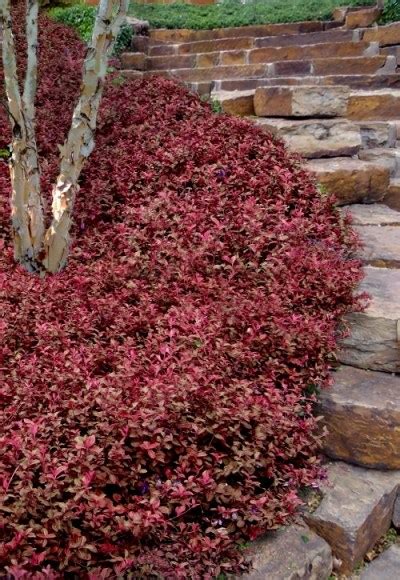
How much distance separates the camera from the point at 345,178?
4844mm

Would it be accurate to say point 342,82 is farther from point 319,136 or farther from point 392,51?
point 319,136

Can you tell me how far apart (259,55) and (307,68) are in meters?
1.05

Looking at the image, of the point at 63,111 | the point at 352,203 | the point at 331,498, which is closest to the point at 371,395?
the point at 331,498

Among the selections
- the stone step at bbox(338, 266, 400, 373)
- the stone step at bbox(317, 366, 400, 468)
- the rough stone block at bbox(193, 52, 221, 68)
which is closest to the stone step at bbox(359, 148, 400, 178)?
the stone step at bbox(338, 266, 400, 373)

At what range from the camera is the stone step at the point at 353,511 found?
267 cm

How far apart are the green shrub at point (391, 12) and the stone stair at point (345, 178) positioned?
0.95 feet

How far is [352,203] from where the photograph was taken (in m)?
4.97

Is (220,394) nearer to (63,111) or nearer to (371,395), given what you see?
(371,395)

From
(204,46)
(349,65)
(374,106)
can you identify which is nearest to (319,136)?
(374,106)

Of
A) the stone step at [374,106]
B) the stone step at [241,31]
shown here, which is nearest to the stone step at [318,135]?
the stone step at [374,106]

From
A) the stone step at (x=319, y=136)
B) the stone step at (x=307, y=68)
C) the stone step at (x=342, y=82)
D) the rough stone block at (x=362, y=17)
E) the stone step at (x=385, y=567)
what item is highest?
the rough stone block at (x=362, y=17)

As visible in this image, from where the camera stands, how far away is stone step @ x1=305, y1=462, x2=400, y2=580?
8.77ft

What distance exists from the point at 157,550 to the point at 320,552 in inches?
28.9

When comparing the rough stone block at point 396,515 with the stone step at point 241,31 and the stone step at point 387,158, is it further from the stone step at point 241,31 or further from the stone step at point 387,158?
the stone step at point 241,31
